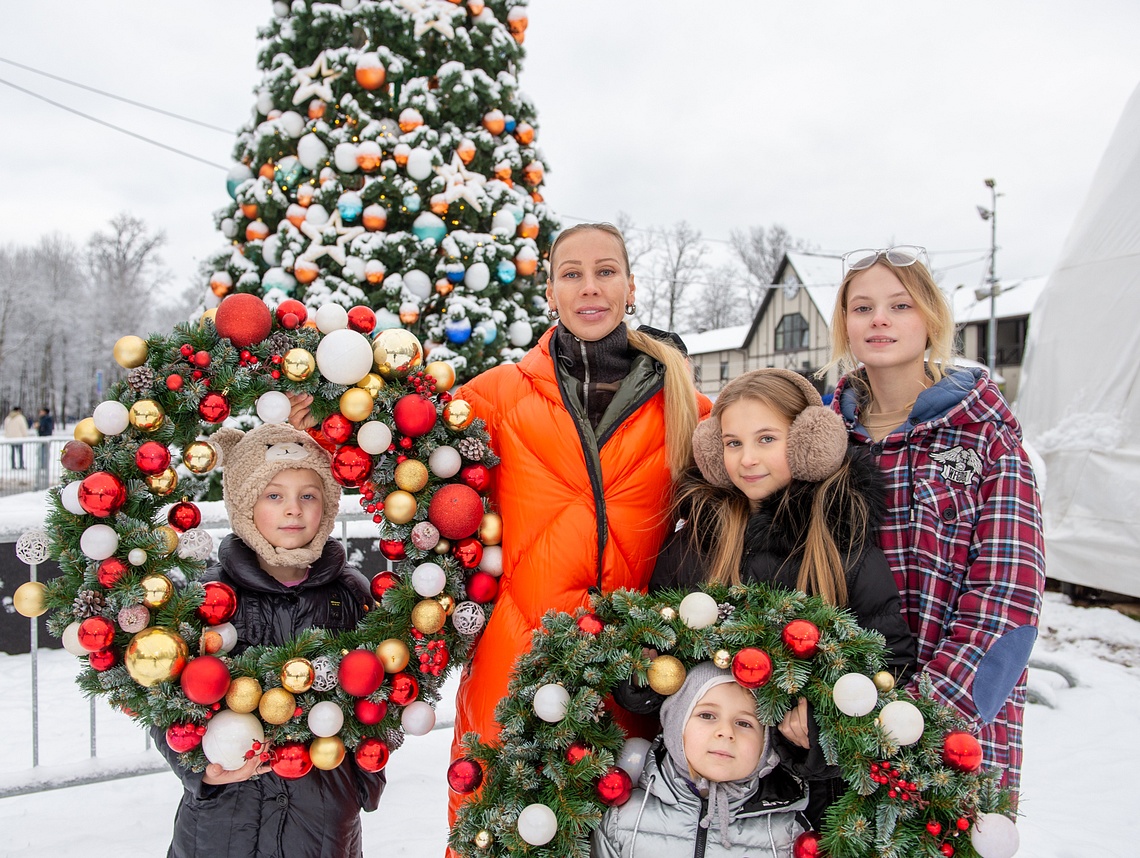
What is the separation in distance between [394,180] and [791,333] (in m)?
27.0

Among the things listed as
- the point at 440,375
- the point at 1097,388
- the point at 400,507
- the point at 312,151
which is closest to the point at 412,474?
the point at 400,507

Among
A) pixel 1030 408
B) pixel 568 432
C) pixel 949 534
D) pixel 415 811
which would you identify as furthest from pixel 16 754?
pixel 1030 408

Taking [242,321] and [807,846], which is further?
[242,321]

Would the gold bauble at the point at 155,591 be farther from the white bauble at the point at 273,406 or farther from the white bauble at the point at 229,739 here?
the white bauble at the point at 273,406

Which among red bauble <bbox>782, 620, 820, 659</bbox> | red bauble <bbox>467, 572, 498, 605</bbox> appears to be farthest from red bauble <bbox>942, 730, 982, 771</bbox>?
red bauble <bbox>467, 572, 498, 605</bbox>

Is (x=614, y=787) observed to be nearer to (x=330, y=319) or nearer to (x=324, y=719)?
(x=324, y=719)

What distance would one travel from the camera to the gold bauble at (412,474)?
7.54ft

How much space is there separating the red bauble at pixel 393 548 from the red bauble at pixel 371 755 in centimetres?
56

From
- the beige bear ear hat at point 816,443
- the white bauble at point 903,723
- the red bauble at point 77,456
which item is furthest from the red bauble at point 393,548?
the white bauble at point 903,723

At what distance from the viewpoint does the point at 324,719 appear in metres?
2.05

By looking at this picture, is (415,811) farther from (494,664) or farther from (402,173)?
(402,173)

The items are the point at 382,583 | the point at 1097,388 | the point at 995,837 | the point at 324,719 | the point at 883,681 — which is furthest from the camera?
the point at 1097,388

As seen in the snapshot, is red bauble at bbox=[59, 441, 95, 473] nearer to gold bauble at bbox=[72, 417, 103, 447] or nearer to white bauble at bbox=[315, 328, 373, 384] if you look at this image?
gold bauble at bbox=[72, 417, 103, 447]

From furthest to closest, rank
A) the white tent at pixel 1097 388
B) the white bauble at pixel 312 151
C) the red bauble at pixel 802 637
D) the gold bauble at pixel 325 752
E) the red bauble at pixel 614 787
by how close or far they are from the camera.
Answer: the white tent at pixel 1097 388 → the white bauble at pixel 312 151 → the gold bauble at pixel 325 752 → the red bauble at pixel 614 787 → the red bauble at pixel 802 637
